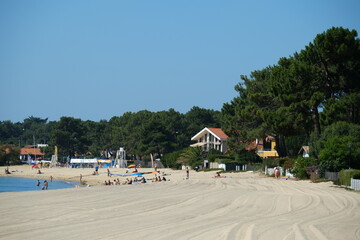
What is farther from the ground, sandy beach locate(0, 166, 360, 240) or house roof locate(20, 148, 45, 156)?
house roof locate(20, 148, 45, 156)

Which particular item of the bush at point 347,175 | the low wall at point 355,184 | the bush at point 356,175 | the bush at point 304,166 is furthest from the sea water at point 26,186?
the bush at point 356,175

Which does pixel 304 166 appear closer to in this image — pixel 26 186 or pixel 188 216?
pixel 188 216

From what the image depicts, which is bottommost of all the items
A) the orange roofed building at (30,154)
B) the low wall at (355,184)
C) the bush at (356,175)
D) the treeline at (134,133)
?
the low wall at (355,184)

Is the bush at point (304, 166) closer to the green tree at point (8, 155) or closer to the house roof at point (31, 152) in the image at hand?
the green tree at point (8, 155)

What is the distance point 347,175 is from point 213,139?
50.1m

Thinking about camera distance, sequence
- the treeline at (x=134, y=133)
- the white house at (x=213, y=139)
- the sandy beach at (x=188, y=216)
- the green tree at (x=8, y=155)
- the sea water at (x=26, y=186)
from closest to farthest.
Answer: the sandy beach at (x=188, y=216)
the sea water at (x=26, y=186)
the white house at (x=213, y=139)
the treeline at (x=134, y=133)
the green tree at (x=8, y=155)

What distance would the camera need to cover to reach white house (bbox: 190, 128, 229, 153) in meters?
79.4

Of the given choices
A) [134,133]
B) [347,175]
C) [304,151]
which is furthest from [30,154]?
[347,175]

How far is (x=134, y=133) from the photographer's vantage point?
A: 106m

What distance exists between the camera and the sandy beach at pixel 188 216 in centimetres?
1557

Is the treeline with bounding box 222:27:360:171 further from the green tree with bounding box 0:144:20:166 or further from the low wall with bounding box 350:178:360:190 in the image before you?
the green tree with bounding box 0:144:20:166

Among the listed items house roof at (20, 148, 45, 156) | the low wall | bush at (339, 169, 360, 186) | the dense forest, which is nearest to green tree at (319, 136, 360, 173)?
the dense forest

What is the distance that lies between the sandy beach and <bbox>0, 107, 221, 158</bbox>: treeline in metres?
60.3

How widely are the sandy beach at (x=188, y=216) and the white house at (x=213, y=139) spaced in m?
48.8
